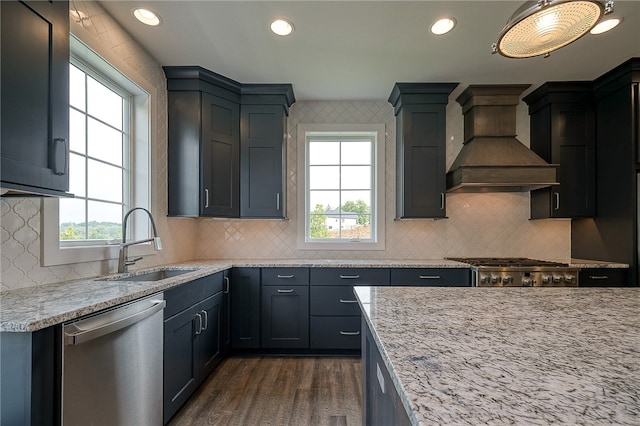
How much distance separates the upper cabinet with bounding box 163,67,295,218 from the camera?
278cm

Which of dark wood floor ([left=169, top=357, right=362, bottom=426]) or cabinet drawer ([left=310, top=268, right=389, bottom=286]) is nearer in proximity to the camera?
dark wood floor ([left=169, top=357, right=362, bottom=426])

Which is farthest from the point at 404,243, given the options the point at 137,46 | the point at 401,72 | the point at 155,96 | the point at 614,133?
the point at 137,46

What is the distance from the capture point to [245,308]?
282 centimetres

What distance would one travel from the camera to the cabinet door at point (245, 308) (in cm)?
280

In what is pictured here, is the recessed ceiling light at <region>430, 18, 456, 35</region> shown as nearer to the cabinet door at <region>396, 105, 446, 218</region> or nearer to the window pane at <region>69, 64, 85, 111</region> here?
the cabinet door at <region>396, 105, 446, 218</region>

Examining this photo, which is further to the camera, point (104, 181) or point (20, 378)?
point (104, 181)

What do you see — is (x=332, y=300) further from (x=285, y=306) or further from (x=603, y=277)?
(x=603, y=277)

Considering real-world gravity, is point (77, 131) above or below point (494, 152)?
below

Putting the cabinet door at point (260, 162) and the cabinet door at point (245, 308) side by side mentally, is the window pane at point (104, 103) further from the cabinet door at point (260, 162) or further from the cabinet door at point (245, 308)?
the cabinet door at point (245, 308)

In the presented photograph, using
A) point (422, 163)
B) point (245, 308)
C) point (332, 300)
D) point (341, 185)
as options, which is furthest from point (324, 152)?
point (245, 308)

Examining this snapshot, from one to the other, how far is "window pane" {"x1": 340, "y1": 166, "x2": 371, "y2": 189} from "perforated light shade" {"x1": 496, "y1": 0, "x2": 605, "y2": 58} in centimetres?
220

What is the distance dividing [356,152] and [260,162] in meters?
1.14

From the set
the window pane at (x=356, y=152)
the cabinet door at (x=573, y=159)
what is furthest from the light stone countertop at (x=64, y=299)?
the cabinet door at (x=573, y=159)

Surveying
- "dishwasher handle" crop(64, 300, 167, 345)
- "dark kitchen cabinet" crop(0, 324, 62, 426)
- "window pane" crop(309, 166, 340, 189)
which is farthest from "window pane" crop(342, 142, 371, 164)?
"dark kitchen cabinet" crop(0, 324, 62, 426)
